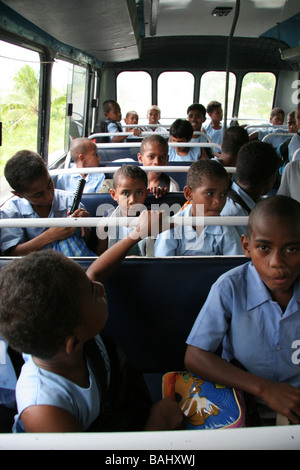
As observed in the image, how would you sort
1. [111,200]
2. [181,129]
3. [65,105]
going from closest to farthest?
[111,200]
[181,129]
[65,105]

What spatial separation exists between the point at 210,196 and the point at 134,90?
7.50 metres

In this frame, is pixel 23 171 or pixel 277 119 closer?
pixel 23 171

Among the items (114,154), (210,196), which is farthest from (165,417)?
(114,154)

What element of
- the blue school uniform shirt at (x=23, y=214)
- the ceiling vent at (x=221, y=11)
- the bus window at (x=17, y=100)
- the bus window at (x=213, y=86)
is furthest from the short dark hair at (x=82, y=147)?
the bus window at (x=213, y=86)

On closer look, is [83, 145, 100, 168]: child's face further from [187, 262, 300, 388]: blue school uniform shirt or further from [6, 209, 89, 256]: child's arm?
[187, 262, 300, 388]: blue school uniform shirt

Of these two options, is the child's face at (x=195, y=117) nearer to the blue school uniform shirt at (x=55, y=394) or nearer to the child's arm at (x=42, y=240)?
the child's arm at (x=42, y=240)

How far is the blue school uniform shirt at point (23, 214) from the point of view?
2.09 m

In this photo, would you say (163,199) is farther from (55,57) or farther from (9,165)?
(55,57)

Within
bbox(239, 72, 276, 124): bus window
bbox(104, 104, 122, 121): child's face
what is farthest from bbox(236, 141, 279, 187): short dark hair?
bbox(239, 72, 276, 124): bus window

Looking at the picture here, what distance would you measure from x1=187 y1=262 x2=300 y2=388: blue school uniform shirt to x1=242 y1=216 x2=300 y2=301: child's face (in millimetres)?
72

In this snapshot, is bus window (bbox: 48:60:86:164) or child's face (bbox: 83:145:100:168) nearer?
child's face (bbox: 83:145:100:168)

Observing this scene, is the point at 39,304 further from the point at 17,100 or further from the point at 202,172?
the point at 17,100

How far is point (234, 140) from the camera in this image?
13.3 ft

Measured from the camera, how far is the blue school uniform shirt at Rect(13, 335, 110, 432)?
0.99 metres
